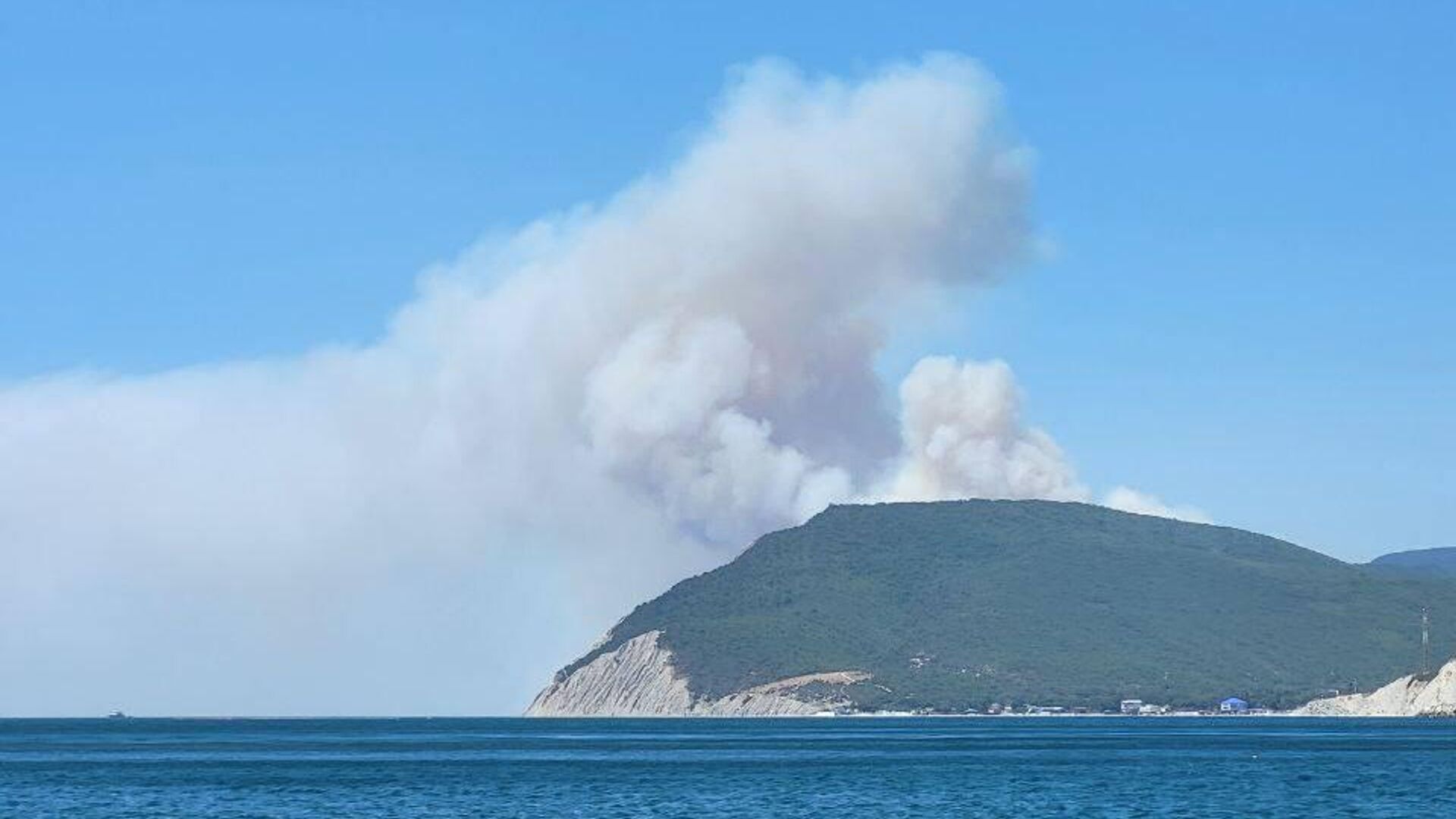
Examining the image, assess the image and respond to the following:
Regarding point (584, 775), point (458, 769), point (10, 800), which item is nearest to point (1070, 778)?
point (584, 775)

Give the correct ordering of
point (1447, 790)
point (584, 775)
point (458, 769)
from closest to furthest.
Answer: point (1447, 790), point (584, 775), point (458, 769)

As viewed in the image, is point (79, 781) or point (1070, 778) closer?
point (1070, 778)

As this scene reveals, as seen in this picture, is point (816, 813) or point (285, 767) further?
point (285, 767)

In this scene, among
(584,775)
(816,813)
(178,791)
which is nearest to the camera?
(816,813)

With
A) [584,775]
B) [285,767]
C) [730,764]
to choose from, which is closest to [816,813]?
[584,775]

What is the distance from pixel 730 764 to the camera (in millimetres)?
191500

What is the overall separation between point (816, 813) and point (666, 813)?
8.65 meters

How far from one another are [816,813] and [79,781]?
242ft

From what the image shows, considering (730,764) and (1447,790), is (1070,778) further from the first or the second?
(730,764)

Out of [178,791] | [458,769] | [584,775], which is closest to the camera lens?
[178,791]

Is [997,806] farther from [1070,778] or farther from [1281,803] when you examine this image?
[1070,778]

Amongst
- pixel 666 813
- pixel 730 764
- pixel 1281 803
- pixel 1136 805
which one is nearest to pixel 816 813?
pixel 666 813

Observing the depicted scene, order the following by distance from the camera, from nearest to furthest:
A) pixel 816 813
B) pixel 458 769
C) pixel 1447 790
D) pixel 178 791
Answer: pixel 816 813, pixel 1447 790, pixel 178 791, pixel 458 769

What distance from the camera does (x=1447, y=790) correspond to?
14138 centimetres
